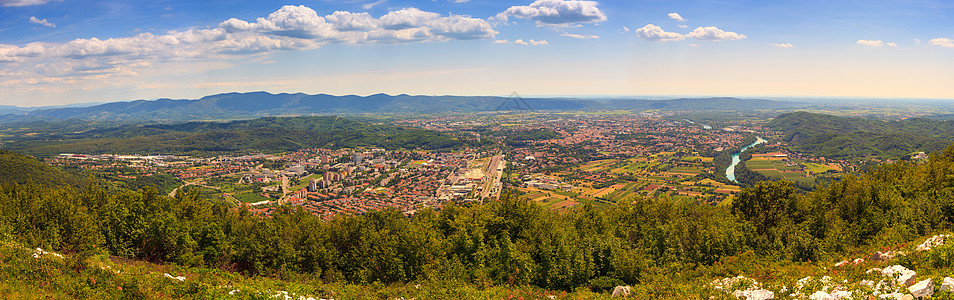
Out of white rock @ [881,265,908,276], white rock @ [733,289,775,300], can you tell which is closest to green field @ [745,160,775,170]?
white rock @ [881,265,908,276]

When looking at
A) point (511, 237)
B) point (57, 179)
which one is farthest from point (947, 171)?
point (57, 179)

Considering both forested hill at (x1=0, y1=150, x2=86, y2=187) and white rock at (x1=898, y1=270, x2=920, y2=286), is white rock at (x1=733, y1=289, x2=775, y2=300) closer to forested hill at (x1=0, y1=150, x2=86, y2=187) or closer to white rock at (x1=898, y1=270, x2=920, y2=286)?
white rock at (x1=898, y1=270, x2=920, y2=286)

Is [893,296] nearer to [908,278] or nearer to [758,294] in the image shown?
[908,278]

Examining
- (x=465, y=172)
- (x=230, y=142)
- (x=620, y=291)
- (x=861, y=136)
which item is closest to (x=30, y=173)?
(x=465, y=172)

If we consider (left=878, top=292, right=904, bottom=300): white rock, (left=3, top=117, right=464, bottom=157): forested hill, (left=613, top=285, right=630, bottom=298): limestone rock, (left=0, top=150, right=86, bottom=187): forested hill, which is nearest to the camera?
(left=878, top=292, right=904, bottom=300): white rock

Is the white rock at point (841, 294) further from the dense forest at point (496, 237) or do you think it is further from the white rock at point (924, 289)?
the dense forest at point (496, 237)

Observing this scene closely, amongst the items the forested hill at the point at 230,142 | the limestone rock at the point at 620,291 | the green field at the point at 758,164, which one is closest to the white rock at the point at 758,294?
the limestone rock at the point at 620,291
